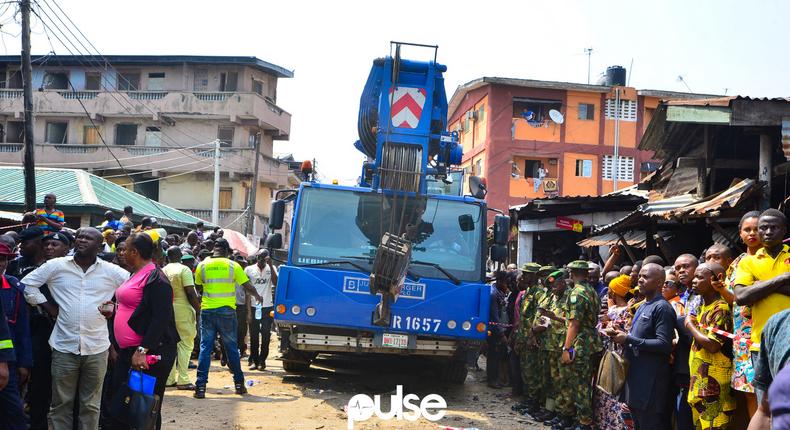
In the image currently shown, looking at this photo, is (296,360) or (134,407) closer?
(134,407)

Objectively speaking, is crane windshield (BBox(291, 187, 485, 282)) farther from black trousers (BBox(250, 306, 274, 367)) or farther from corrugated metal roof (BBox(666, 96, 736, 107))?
corrugated metal roof (BBox(666, 96, 736, 107))

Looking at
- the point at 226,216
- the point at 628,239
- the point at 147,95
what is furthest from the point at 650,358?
the point at 147,95

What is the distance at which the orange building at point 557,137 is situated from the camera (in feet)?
109

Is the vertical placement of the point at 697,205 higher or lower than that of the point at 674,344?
higher

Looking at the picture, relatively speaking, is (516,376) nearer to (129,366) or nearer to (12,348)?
(129,366)

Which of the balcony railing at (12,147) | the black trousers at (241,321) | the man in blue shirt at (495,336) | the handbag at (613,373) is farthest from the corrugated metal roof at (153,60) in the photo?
the handbag at (613,373)

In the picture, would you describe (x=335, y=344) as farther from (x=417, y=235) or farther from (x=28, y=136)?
(x=28, y=136)

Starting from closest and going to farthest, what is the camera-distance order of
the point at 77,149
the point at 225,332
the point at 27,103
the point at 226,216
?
1. the point at 225,332
2. the point at 27,103
3. the point at 77,149
4. the point at 226,216

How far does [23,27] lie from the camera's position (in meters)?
15.5

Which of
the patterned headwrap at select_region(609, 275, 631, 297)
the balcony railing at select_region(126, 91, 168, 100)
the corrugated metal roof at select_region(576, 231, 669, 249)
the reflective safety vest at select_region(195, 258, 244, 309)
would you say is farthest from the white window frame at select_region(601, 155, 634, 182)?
the reflective safety vest at select_region(195, 258, 244, 309)

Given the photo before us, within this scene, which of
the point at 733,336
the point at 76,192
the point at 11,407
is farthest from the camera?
the point at 76,192

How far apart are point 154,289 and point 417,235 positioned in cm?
433

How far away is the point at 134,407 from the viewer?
499 centimetres

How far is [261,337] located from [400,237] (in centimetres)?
397
